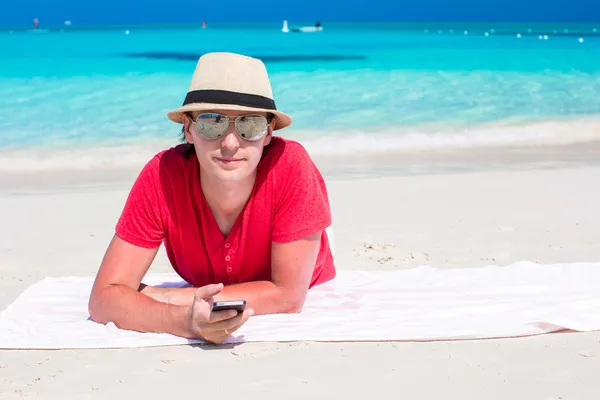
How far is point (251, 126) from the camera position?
11.2ft

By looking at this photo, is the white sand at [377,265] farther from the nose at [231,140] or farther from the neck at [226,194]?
the nose at [231,140]

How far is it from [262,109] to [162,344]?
108cm

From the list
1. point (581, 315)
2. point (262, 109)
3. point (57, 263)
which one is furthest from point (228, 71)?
point (57, 263)

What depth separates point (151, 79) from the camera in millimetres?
22562

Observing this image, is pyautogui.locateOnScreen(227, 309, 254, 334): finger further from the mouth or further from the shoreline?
the shoreline

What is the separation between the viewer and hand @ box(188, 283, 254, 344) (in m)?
3.27

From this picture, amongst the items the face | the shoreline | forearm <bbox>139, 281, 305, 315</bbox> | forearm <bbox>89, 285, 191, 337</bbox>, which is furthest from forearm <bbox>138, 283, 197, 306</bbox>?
the shoreline

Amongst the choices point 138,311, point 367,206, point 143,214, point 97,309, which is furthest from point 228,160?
point 367,206

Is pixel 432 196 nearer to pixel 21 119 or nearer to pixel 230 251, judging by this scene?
pixel 230 251

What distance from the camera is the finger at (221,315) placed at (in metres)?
3.26

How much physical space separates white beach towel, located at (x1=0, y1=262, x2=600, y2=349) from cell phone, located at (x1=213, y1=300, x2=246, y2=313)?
0.32 metres

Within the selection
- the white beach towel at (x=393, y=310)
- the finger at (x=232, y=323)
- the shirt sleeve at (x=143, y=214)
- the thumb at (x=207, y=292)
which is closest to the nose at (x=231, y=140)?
the shirt sleeve at (x=143, y=214)

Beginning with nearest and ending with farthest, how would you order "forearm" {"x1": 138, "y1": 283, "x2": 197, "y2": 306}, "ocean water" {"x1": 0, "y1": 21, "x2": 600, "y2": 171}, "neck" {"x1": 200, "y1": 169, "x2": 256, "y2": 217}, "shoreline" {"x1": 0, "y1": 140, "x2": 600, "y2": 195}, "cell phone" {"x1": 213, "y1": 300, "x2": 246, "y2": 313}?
"cell phone" {"x1": 213, "y1": 300, "x2": 246, "y2": 313}, "neck" {"x1": 200, "y1": 169, "x2": 256, "y2": 217}, "forearm" {"x1": 138, "y1": 283, "x2": 197, "y2": 306}, "shoreline" {"x1": 0, "y1": 140, "x2": 600, "y2": 195}, "ocean water" {"x1": 0, "y1": 21, "x2": 600, "y2": 171}

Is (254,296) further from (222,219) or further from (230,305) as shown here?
(230,305)
